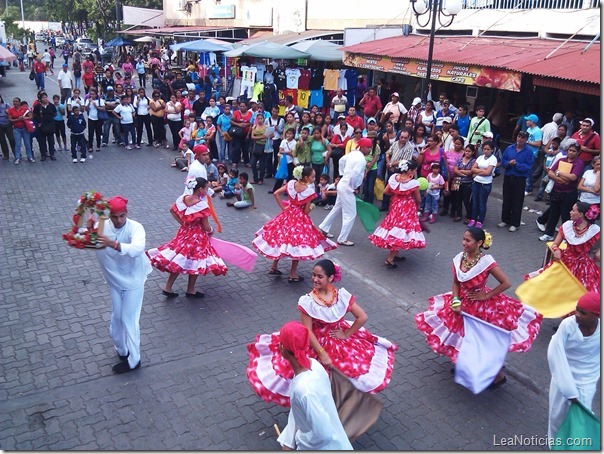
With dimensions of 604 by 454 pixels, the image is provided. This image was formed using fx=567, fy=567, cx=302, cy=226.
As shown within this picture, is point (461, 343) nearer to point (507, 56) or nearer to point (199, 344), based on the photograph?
point (199, 344)

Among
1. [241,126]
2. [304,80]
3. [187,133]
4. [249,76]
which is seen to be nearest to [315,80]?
[304,80]

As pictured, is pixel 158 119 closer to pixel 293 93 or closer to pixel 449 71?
pixel 293 93

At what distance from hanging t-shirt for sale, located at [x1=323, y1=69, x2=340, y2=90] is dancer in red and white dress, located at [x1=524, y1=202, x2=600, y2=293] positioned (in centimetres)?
1351

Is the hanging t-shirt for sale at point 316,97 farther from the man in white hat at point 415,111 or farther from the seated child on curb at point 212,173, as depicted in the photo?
the seated child on curb at point 212,173

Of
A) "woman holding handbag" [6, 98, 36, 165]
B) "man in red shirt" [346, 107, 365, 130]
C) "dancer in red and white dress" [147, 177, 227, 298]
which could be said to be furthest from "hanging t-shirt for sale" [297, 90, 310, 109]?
"dancer in red and white dress" [147, 177, 227, 298]

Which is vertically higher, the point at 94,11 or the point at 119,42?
the point at 94,11

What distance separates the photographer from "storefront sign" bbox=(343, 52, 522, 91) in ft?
44.8

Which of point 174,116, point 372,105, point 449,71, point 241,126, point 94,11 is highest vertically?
point 94,11

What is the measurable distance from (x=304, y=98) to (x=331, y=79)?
1267mm

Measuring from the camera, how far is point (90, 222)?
554 cm

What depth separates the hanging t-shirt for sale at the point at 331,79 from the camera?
19425 mm

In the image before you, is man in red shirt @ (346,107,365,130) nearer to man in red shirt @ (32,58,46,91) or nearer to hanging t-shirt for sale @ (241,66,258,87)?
hanging t-shirt for sale @ (241,66,258,87)

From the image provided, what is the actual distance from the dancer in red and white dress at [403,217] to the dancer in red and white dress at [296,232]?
122cm

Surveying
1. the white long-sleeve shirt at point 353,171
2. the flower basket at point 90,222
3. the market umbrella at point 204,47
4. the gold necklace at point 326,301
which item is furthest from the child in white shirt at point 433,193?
the market umbrella at point 204,47
